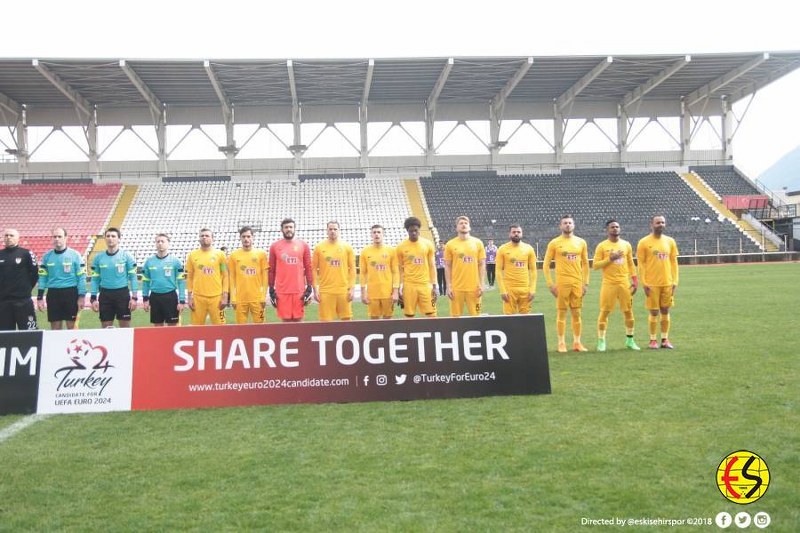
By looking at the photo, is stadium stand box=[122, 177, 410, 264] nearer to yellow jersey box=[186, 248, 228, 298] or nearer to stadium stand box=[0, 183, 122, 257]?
stadium stand box=[0, 183, 122, 257]

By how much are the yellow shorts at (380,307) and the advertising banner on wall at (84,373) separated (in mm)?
3771

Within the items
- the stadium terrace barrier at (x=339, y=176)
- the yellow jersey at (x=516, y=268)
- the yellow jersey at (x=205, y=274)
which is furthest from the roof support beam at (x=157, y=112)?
the yellow jersey at (x=516, y=268)

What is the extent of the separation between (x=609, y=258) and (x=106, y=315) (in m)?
7.21

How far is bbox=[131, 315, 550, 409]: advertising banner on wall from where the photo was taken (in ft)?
20.0

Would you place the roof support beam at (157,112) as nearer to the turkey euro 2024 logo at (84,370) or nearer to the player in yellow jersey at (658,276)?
the turkey euro 2024 logo at (84,370)

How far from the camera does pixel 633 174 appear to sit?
127 ft

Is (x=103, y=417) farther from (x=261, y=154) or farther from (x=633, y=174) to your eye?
(x=633, y=174)

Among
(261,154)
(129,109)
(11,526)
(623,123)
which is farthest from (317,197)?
(11,526)

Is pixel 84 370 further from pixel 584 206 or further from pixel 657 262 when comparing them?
pixel 584 206

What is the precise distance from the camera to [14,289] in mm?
8133

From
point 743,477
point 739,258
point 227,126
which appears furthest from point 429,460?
point 227,126

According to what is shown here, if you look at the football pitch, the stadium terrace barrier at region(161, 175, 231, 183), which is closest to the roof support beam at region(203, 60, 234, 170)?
the stadium terrace barrier at region(161, 175, 231, 183)

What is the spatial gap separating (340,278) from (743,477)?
600 cm

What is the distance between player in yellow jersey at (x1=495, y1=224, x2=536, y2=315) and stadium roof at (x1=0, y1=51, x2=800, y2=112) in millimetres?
23772
